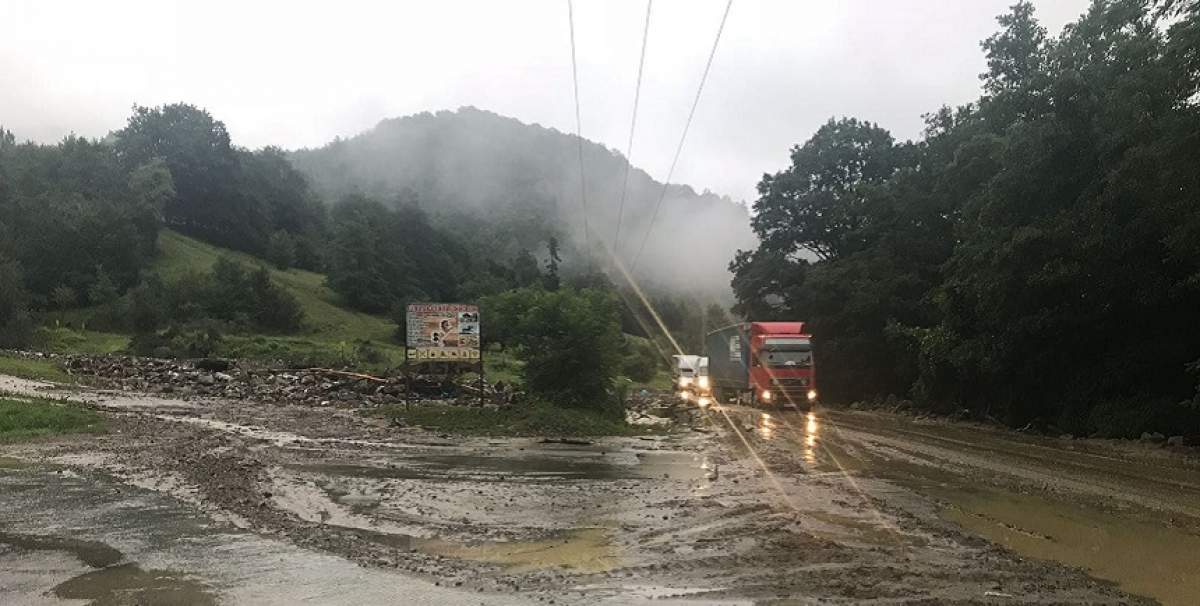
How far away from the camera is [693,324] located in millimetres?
103062

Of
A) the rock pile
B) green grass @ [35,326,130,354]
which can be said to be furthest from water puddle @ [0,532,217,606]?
green grass @ [35,326,130,354]

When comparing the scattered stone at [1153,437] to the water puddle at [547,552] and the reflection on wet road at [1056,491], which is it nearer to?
the reflection on wet road at [1056,491]

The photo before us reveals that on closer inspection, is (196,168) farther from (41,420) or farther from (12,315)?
(41,420)

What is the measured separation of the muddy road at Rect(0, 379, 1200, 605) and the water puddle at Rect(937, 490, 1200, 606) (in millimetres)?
39

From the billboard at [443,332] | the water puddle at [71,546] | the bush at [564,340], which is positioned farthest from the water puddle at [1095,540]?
the billboard at [443,332]

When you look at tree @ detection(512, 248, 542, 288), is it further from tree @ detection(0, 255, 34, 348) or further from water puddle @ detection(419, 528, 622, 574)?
water puddle @ detection(419, 528, 622, 574)

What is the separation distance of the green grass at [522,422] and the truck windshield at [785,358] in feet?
36.6

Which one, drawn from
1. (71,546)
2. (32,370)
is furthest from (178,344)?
(71,546)

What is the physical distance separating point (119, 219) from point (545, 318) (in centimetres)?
6902

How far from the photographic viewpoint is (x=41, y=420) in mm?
17156

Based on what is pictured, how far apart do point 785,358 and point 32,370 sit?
29730mm

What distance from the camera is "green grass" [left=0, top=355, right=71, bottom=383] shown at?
1188 inches

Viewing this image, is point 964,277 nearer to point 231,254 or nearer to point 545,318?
point 545,318

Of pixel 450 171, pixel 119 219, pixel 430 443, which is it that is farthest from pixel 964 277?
pixel 450 171
